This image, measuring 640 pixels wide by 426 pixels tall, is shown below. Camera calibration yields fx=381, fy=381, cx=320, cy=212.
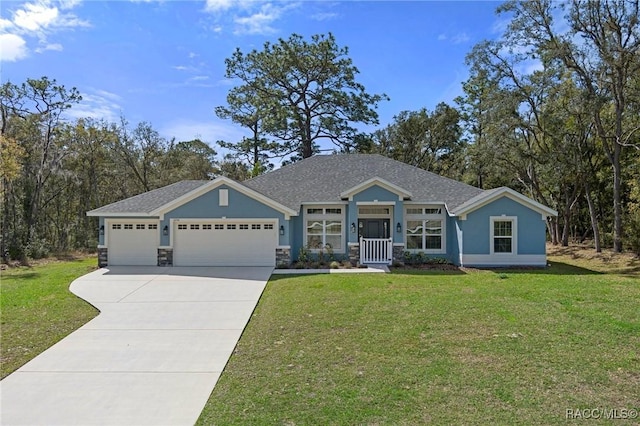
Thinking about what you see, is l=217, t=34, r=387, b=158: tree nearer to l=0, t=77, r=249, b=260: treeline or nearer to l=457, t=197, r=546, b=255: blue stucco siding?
l=0, t=77, r=249, b=260: treeline

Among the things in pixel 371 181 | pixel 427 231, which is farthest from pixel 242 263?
pixel 427 231

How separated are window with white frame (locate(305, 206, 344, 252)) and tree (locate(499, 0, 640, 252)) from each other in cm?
1332

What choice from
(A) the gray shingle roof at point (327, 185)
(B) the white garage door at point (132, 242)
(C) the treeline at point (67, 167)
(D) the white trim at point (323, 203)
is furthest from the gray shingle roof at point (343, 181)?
(C) the treeline at point (67, 167)

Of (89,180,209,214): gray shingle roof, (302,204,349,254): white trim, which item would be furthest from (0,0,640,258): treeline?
(302,204,349,254): white trim

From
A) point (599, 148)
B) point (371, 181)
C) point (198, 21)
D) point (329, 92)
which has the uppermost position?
point (329, 92)

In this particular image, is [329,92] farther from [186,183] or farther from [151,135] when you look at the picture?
[186,183]

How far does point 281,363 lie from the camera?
558cm

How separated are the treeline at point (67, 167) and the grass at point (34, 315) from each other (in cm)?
921

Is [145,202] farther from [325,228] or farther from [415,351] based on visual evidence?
[415,351]

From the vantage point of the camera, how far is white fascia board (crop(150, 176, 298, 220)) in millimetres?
14969

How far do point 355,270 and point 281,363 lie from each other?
28.7ft

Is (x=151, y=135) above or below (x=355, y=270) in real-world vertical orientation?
above

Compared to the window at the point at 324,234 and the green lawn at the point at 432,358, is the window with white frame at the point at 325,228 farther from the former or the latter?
the green lawn at the point at 432,358

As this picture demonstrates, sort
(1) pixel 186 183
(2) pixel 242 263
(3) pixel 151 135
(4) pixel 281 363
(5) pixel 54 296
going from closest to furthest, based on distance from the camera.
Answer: (4) pixel 281 363 → (5) pixel 54 296 → (2) pixel 242 263 → (1) pixel 186 183 → (3) pixel 151 135
